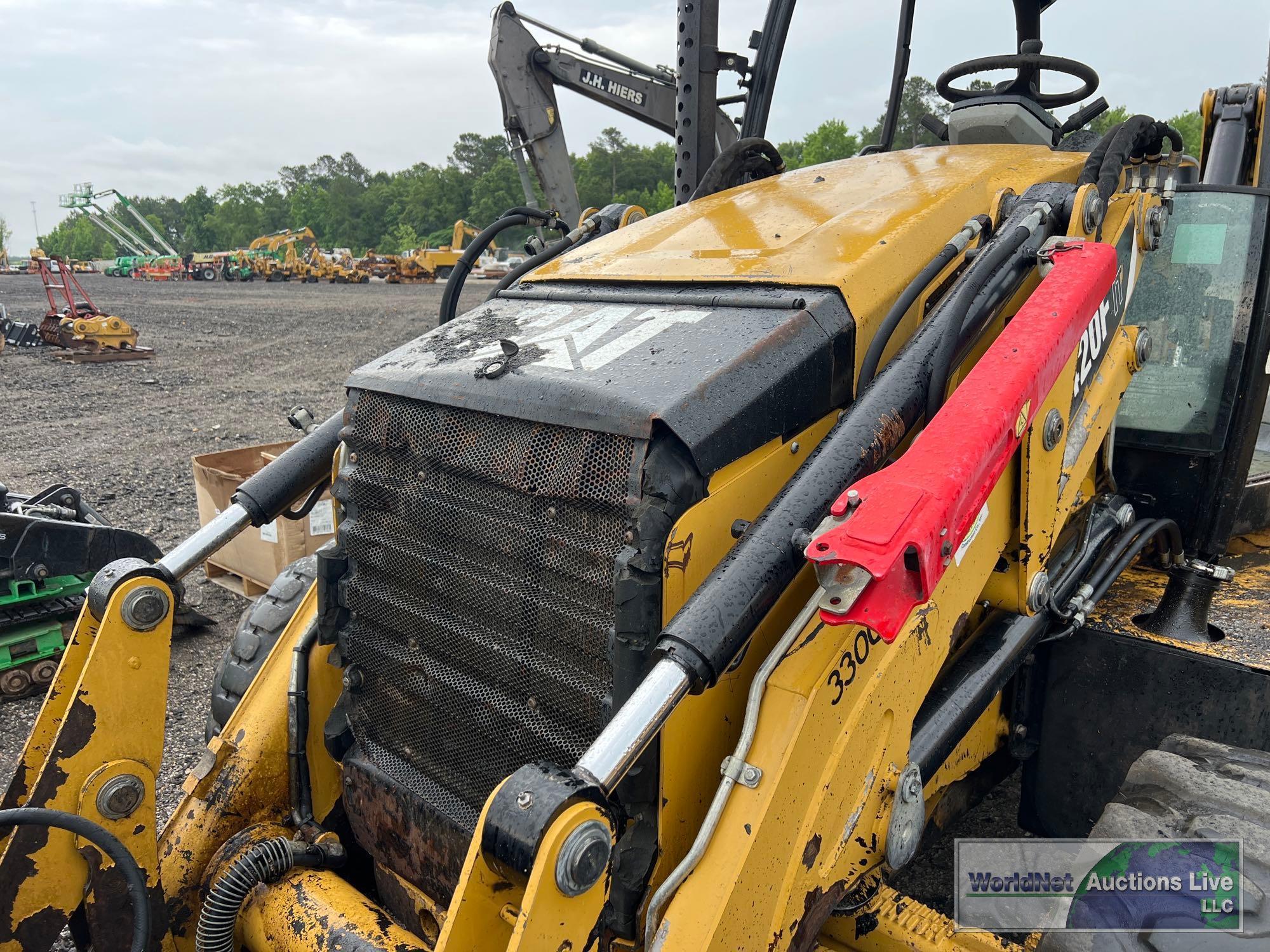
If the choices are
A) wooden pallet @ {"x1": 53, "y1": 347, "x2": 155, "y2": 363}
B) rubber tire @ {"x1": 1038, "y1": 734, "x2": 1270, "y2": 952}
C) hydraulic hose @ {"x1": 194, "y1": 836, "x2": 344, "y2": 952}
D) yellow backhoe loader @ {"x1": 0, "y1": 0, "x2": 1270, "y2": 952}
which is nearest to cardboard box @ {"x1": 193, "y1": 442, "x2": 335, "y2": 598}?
yellow backhoe loader @ {"x1": 0, "y1": 0, "x2": 1270, "y2": 952}

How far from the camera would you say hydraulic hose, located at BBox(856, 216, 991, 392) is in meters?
1.94

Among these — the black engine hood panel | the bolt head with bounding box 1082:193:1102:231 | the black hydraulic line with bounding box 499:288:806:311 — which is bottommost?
the black engine hood panel

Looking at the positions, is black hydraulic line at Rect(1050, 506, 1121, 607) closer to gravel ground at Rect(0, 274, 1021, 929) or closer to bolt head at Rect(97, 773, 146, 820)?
gravel ground at Rect(0, 274, 1021, 929)

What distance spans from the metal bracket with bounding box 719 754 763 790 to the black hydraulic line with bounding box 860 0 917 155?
2270 millimetres

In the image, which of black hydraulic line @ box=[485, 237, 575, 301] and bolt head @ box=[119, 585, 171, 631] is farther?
black hydraulic line @ box=[485, 237, 575, 301]

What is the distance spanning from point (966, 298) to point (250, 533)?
424 centimetres

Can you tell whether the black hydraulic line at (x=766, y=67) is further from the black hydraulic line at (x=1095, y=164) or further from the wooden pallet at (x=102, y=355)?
the wooden pallet at (x=102, y=355)

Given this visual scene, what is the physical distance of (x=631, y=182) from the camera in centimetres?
6656

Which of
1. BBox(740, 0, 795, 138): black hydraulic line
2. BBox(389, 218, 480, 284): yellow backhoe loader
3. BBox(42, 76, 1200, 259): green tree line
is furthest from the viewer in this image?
BBox(42, 76, 1200, 259): green tree line

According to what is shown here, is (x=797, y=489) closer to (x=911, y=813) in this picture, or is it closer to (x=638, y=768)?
(x=638, y=768)

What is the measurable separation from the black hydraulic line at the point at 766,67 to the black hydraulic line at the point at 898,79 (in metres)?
0.36

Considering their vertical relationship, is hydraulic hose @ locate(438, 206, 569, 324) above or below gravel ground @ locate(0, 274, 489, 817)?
above

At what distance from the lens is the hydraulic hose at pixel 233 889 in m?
2.03

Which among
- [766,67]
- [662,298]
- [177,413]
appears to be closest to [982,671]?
[662,298]
